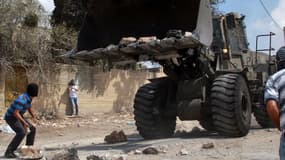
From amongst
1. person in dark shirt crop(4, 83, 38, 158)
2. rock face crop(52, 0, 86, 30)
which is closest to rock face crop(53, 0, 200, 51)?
person in dark shirt crop(4, 83, 38, 158)

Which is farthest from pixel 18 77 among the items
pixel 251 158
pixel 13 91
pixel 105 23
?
pixel 251 158

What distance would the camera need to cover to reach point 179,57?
1027 centimetres

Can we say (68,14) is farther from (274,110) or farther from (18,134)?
(274,110)

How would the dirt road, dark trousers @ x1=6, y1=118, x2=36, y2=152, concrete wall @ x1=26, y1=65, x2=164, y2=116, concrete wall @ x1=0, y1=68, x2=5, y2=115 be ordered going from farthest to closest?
1. concrete wall @ x1=26, y1=65, x2=164, y2=116
2. concrete wall @ x1=0, y1=68, x2=5, y2=115
3. dark trousers @ x1=6, y1=118, x2=36, y2=152
4. the dirt road

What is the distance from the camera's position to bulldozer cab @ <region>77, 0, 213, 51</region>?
35.5ft

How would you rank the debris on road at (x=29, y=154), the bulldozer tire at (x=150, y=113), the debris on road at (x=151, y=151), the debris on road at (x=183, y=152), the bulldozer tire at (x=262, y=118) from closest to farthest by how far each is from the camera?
the debris on road at (x=29, y=154)
the debris on road at (x=183, y=152)
the debris on road at (x=151, y=151)
the bulldozer tire at (x=150, y=113)
the bulldozer tire at (x=262, y=118)

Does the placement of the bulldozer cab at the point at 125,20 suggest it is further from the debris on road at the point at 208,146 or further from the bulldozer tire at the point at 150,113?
the debris on road at the point at 208,146

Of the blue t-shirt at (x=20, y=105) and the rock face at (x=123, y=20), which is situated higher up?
the rock face at (x=123, y=20)

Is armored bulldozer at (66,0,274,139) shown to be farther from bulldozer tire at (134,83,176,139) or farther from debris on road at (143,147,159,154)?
debris on road at (143,147,159,154)

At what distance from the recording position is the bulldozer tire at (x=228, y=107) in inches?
404

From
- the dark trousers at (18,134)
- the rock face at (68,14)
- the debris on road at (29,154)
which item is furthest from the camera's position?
the rock face at (68,14)

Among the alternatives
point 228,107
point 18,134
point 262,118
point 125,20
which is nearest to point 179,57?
point 228,107

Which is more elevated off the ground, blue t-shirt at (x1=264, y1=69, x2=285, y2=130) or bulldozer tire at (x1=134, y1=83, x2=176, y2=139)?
blue t-shirt at (x1=264, y1=69, x2=285, y2=130)

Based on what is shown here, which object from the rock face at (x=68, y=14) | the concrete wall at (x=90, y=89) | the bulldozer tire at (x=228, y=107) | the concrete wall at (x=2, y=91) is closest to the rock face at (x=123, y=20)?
the bulldozer tire at (x=228, y=107)
